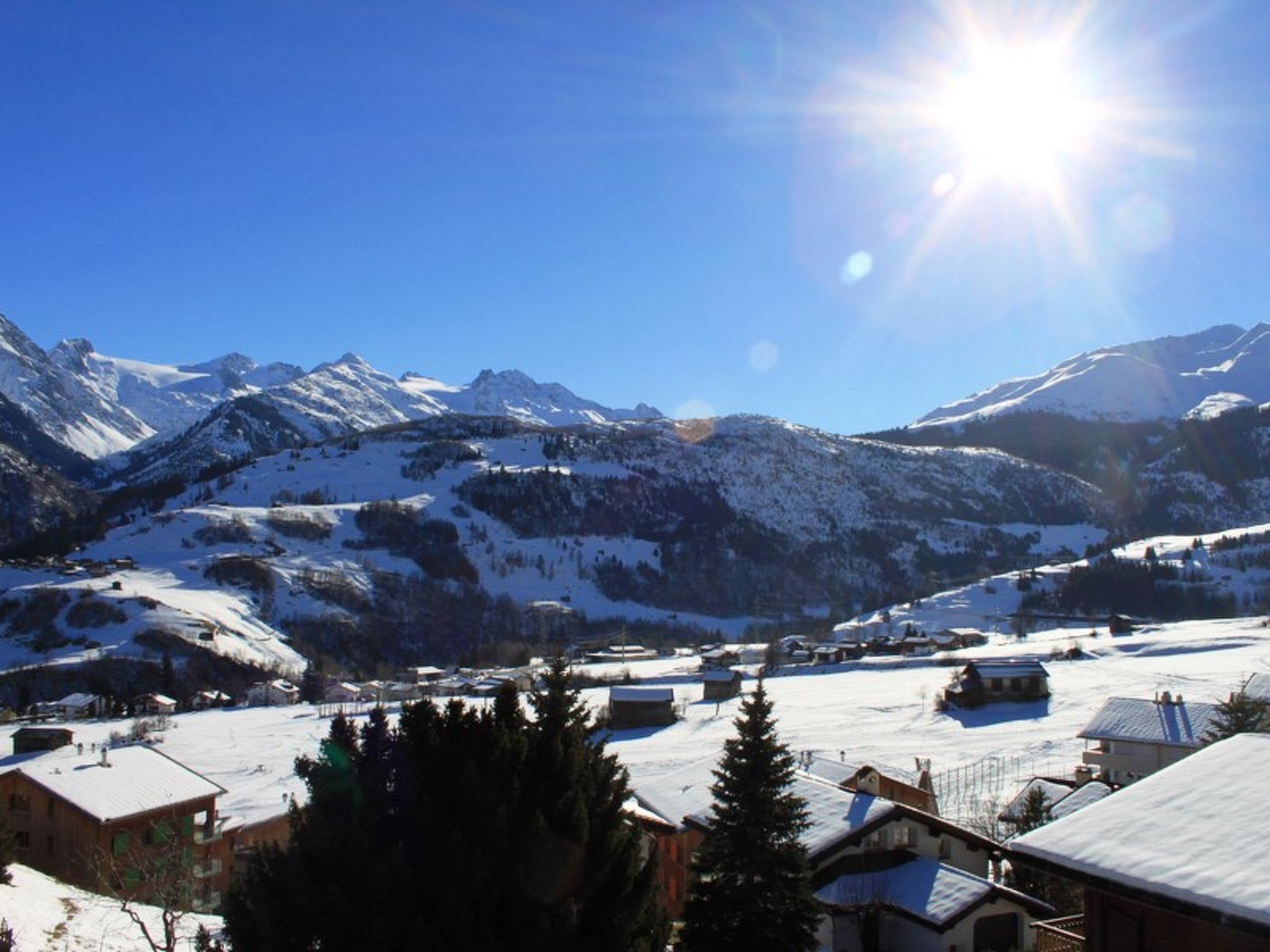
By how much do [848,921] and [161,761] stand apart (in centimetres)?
3032

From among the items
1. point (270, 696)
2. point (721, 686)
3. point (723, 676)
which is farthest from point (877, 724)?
point (270, 696)

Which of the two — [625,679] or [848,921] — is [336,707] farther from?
[848,921]

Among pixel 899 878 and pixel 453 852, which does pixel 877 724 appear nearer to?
pixel 899 878

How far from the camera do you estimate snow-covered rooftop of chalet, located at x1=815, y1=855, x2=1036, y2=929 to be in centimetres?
2372

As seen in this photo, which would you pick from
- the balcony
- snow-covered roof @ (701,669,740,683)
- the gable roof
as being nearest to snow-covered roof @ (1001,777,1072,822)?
the balcony

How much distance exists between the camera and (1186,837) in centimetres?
793

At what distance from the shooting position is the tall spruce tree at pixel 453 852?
1234 centimetres

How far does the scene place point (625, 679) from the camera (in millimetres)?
114750

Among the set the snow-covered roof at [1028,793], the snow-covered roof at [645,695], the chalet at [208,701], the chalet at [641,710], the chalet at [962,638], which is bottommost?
the chalet at [208,701]

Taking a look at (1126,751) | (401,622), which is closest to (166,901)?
(1126,751)

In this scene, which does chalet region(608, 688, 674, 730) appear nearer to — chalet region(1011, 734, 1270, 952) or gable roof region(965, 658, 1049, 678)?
gable roof region(965, 658, 1049, 678)

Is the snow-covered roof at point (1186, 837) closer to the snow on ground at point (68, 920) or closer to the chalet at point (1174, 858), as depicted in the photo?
the chalet at point (1174, 858)

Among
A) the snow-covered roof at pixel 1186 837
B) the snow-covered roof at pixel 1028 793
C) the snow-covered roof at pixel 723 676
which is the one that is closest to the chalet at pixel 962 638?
the snow-covered roof at pixel 723 676

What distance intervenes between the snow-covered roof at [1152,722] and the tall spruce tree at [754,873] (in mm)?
37461
